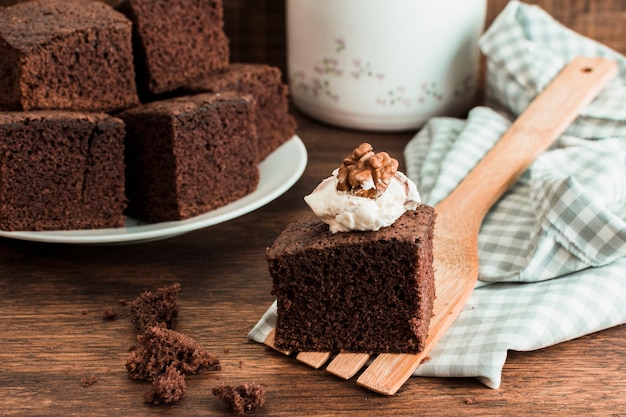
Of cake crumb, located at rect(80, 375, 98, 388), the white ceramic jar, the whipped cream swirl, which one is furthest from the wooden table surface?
the white ceramic jar

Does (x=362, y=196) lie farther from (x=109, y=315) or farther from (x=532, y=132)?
(x=532, y=132)

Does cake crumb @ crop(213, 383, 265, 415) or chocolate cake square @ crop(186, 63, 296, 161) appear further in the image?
chocolate cake square @ crop(186, 63, 296, 161)

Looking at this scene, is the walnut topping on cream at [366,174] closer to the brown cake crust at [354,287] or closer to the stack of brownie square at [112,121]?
the brown cake crust at [354,287]

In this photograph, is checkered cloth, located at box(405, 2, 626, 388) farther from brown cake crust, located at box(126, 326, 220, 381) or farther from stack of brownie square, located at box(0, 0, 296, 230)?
stack of brownie square, located at box(0, 0, 296, 230)

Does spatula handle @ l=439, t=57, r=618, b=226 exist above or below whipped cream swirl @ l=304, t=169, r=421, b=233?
below

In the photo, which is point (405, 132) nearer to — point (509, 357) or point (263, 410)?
point (509, 357)

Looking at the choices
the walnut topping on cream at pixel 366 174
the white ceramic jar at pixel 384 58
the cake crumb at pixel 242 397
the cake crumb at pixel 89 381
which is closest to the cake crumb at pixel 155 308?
the cake crumb at pixel 89 381
